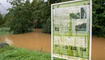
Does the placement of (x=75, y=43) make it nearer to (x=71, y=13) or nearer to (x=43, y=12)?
(x=71, y=13)

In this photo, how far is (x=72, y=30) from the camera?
2.08 meters

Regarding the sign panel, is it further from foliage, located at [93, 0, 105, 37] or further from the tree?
the tree

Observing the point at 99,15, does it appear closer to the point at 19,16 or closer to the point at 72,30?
the point at 72,30

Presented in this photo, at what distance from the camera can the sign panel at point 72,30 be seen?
193 cm

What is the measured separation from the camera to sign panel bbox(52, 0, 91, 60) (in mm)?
1929

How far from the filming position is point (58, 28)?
2268mm

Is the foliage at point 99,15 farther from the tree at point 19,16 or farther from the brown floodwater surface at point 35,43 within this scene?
the tree at point 19,16

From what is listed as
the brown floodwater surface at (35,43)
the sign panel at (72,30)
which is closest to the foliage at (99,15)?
the brown floodwater surface at (35,43)

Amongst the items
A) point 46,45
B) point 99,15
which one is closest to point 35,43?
point 46,45

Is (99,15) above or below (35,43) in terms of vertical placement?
above

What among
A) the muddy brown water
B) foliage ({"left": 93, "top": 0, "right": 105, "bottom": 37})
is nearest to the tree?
the muddy brown water

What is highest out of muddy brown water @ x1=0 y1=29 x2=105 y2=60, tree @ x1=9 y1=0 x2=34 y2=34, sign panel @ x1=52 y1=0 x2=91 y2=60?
tree @ x1=9 y1=0 x2=34 y2=34

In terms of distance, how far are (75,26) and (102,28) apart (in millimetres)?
6211

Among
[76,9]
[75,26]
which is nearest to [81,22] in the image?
[75,26]
